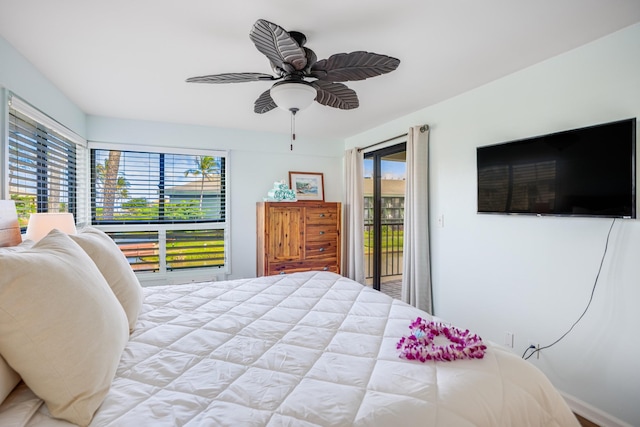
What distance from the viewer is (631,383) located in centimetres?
179

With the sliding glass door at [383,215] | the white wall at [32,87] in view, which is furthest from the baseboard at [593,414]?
the white wall at [32,87]

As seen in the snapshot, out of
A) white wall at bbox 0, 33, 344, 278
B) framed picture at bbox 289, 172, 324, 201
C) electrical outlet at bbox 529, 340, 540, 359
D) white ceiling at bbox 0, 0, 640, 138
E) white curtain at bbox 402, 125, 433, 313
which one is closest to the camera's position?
white ceiling at bbox 0, 0, 640, 138

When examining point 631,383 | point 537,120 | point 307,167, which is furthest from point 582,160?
point 307,167

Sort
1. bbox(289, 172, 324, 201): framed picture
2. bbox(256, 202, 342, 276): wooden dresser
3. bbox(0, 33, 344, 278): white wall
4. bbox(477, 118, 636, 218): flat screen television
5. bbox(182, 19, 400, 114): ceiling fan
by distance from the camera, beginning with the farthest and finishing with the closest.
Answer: bbox(289, 172, 324, 201): framed picture, bbox(256, 202, 342, 276): wooden dresser, bbox(0, 33, 344, 278): white wall, bbox(477, 118, 636, 218): flat screen television, bbox(182, 19, 400, 114): ceiling fan

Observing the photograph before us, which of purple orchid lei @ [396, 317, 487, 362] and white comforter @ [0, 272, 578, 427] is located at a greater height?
purple orchid lei @ [396, 317, 487, 362]

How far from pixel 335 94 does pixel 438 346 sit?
1.64 m

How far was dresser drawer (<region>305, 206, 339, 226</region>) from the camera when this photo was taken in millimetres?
4129

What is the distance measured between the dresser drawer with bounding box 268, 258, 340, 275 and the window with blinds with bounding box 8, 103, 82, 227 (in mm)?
2291

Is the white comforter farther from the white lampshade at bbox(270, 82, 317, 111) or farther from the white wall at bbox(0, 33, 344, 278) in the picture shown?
the white wall at bbox(0, 33, 344, 278)

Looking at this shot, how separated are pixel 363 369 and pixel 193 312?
1.08 metres

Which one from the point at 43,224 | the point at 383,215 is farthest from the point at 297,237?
the point at 43,224

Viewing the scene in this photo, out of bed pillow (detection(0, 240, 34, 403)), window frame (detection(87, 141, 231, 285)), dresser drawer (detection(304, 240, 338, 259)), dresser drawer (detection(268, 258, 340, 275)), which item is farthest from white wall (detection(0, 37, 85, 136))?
dresser drawer (detection(304, 240, 338, 259))

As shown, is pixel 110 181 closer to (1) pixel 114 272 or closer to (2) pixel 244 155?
(2) pixel 244 155

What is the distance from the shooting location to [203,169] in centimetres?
416
